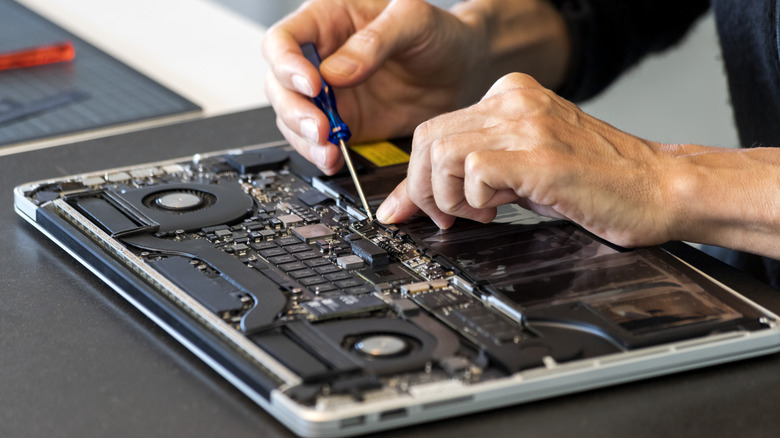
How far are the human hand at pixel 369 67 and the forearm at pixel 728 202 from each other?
1.40ft

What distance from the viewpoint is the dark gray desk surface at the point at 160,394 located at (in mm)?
763

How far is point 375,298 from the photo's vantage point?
88cm

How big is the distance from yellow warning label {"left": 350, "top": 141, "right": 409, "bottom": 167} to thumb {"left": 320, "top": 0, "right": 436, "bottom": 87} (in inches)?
3.8

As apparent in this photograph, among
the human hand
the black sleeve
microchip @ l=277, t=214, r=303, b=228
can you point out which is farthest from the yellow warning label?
the black sleeve

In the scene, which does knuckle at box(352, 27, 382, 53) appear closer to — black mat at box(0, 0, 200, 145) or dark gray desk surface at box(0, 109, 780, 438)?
black mat at box(0, 0, 200, 145)

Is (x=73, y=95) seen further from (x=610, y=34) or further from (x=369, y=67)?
(x=610, y=34)

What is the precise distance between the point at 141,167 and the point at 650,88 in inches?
96.8

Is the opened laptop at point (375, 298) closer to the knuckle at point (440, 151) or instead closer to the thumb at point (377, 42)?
the knuckle at point (440, 151)

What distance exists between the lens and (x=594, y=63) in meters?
1.80

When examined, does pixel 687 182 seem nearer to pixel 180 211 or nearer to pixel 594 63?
pixel 180 211

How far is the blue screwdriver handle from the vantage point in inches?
49.5

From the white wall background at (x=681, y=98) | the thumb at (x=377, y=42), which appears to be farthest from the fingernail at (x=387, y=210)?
the white wall background at (x=681, y=98)

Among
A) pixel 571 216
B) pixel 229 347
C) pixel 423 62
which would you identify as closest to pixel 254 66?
pixel 423 62

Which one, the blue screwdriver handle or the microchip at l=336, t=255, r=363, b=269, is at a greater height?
the blue screwdriver handle
